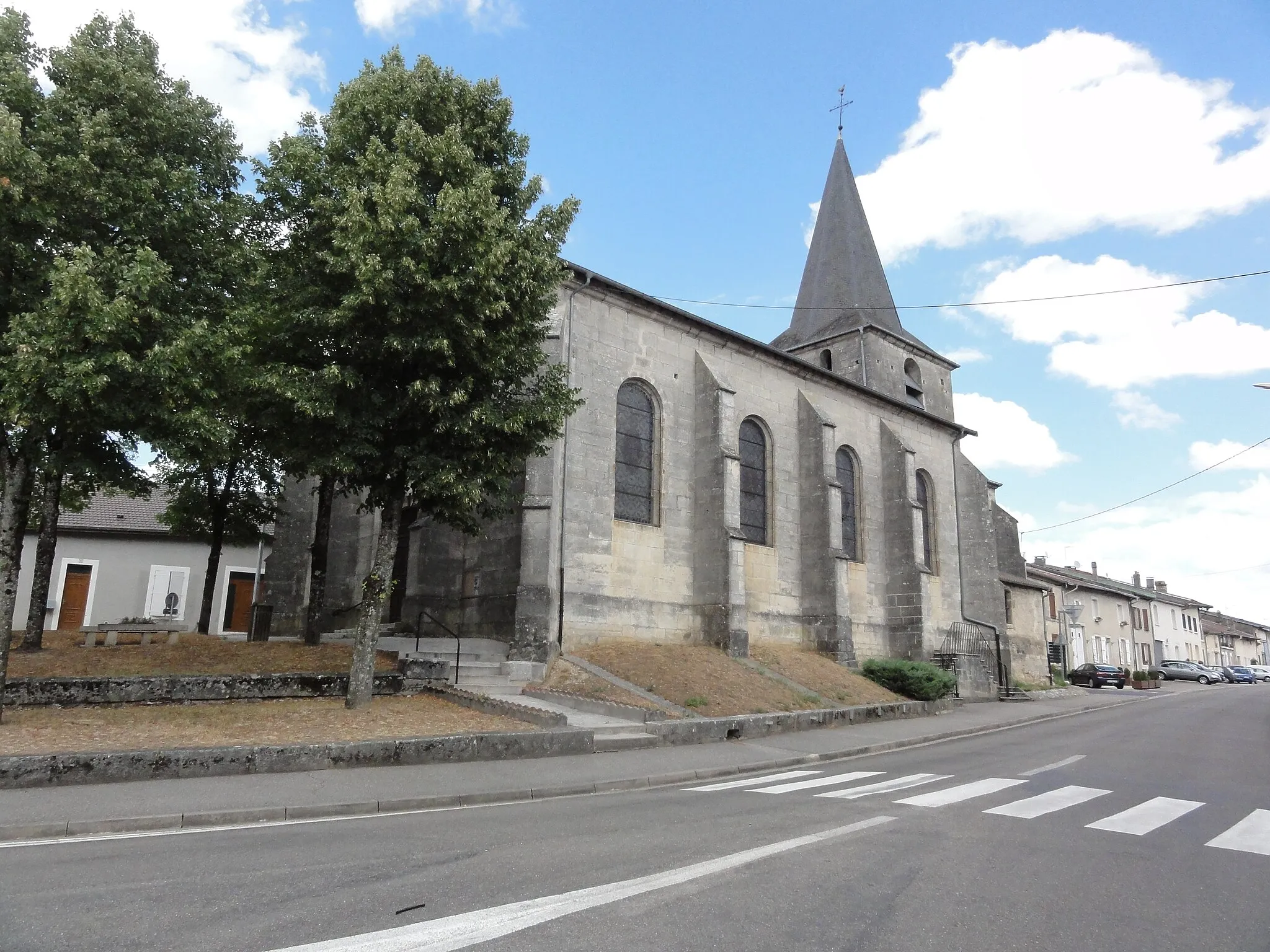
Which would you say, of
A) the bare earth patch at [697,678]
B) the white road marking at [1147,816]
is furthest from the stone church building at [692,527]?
the white road marking at [1147,816]

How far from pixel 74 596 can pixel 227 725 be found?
65.9 feet

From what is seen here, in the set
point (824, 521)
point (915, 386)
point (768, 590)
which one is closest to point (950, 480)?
point (915, 386)

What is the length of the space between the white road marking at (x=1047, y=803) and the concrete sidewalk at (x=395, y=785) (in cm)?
364

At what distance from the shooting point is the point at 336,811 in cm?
734

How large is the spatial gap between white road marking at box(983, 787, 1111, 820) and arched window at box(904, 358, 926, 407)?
24934 mm

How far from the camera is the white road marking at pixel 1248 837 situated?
6.12 metres

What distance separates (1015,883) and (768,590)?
16.8m

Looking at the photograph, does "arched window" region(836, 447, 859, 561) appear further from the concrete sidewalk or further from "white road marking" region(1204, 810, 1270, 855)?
"white road marking" region(1204, 810, 1270, 855)

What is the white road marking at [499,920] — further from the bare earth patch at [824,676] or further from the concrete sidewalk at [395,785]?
the bare earth patch at [824,676]

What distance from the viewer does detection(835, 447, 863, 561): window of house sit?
2512 cm

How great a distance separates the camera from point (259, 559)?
26500 mm

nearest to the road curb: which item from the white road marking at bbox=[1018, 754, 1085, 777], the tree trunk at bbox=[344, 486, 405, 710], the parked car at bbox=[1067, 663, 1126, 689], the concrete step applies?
the concrete step

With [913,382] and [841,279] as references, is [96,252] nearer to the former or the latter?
[841,279]

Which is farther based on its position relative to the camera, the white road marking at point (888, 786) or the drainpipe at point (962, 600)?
the drainpipe at point (962, 600)
